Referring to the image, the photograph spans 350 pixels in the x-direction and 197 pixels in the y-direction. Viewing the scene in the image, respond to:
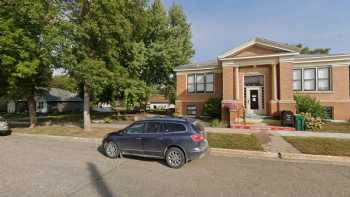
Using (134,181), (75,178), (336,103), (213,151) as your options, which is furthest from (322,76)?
(75,178)

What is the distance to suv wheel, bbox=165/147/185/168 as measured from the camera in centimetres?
735

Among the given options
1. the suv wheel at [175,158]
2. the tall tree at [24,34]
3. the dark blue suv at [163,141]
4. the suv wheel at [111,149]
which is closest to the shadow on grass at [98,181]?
the suv wheel at [111,149]

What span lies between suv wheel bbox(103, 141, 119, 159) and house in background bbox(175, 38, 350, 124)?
10447mm

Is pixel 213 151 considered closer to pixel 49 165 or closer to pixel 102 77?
pixel 49 165

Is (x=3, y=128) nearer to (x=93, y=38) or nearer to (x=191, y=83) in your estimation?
(x=93, y=38)

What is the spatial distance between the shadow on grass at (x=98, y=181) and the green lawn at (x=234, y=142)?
18.1ft

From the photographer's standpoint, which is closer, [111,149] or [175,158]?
[175,158]

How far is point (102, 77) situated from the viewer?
14352 mm

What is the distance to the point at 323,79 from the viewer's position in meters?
18.2

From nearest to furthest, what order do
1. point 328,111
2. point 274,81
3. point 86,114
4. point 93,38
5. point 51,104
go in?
point 93,38, point 86,114, point 274,81, point 328,111, point 51,104

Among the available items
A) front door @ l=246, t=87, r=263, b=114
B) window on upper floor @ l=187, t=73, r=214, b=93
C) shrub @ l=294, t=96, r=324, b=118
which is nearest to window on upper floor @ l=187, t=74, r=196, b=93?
window on upper floor @ l=187, t=73, r=214, b=93

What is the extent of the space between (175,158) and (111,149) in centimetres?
286

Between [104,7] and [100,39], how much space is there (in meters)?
2.02

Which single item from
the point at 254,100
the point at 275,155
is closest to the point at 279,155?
the point at 275,155
